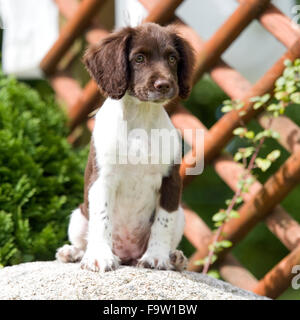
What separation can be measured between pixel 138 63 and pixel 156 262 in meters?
0.90

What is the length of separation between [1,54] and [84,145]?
3.48 feet

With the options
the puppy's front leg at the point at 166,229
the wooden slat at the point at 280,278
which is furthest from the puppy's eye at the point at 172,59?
the wooden slat at the point at 280,278

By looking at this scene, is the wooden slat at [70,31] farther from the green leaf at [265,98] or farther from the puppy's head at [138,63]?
the puppy's head at [138,63]

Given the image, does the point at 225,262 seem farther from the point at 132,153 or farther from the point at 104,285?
the point at 104,285

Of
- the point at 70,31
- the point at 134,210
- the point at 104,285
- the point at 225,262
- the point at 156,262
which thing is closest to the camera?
the point at 104,285

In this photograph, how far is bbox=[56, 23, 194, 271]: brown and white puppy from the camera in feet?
9.21

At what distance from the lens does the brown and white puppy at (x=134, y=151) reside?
2809 mm

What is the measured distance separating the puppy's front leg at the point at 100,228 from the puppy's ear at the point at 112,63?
422 mm

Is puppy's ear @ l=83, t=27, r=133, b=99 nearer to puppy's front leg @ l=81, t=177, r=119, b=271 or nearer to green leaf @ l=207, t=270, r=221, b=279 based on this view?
puppy's front leg @ l=81, t=177, r=119, b=271

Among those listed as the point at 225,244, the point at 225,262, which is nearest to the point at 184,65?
the point at 225,244

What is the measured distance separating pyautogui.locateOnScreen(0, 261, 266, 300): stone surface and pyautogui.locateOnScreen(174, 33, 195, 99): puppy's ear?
87 centimetres

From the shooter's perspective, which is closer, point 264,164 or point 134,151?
point 134,151

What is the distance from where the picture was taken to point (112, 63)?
2.84 m

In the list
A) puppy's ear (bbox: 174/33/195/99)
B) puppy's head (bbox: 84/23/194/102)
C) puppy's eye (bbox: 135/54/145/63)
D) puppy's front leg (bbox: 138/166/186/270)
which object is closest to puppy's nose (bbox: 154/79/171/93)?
puppy's head (bbox: 84/23/194/102)
